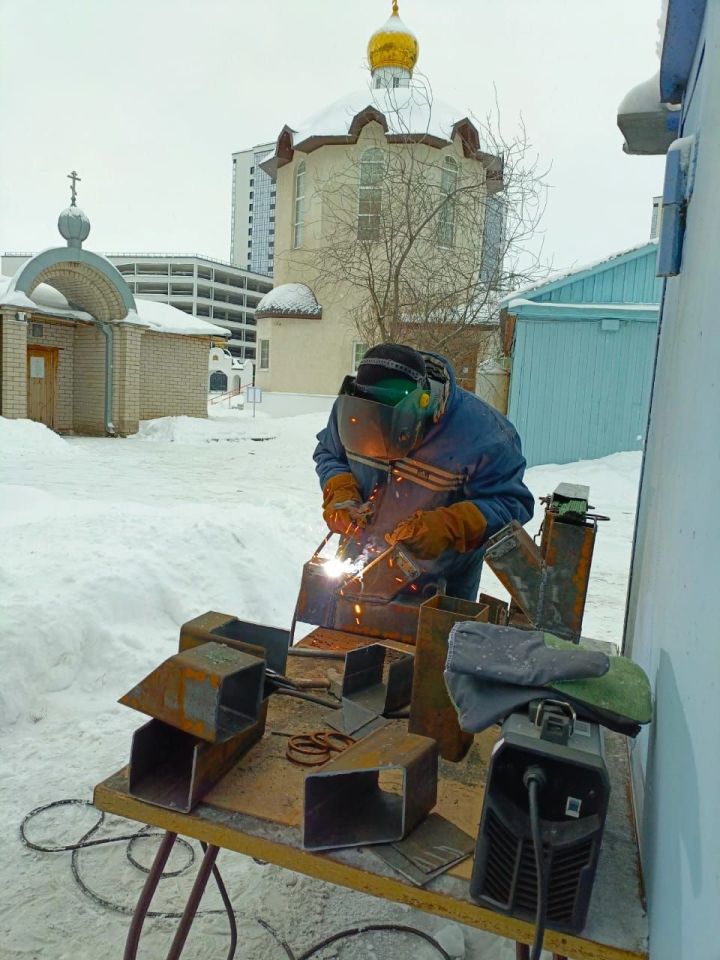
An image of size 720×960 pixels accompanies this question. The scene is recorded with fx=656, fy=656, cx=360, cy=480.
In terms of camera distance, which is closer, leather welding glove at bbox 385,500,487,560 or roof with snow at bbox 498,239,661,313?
leather welding glove at bbox 385,500,487,560

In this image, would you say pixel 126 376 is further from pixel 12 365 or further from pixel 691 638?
pixel 691 638

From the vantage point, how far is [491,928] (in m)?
1.25

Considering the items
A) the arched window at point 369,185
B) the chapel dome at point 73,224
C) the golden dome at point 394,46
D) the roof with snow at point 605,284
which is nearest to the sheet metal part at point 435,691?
the roof with snow at point 605,284

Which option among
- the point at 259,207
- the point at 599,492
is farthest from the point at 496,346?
the point at 259,207

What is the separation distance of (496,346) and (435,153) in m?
7.50

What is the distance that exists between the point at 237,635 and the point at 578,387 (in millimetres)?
12240

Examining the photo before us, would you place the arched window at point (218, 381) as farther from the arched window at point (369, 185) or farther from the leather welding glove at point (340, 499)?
the leather welding glove at point (340, 499)

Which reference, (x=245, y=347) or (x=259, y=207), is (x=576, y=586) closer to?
(x=245, y=347)

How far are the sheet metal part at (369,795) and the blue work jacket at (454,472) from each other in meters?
1.68

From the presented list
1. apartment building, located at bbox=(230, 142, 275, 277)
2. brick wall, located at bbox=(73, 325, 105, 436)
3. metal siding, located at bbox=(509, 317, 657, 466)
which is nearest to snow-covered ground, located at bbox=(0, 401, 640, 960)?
metal siding, located at bbox=(509, 317, 657, 466)

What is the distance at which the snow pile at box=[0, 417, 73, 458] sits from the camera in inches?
555

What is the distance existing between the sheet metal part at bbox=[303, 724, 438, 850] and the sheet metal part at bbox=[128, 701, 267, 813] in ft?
0.89

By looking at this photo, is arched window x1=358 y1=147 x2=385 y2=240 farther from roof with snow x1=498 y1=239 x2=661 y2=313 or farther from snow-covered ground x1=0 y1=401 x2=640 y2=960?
snow-covered ground x1=0 y1=401 x2=640 y2=960

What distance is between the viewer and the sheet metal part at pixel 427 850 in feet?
4.37
